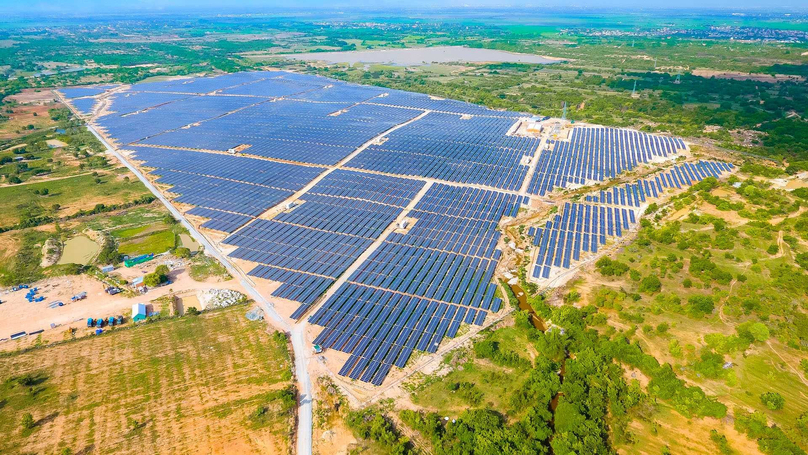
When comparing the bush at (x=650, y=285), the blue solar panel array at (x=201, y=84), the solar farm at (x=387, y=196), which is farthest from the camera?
the blue solar panel array at (x=201, y=84)

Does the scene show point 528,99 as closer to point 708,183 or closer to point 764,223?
point 708,183

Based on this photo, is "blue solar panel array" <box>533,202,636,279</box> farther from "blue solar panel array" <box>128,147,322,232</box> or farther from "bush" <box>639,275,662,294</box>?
"blue solar panel array" <box>128,147,322,232</box>

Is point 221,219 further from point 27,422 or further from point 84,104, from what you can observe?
point 84,104

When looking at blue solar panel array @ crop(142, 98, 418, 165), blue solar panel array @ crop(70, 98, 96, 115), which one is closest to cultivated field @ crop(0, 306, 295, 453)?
blue solar panel array @ crop(142, 98, 418, 165)

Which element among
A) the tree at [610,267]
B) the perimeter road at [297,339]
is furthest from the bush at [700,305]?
the perimeter road at [297,339]

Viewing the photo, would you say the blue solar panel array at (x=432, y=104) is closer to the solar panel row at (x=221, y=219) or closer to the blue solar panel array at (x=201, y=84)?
the blue solar panel array at (x=201, y=84)

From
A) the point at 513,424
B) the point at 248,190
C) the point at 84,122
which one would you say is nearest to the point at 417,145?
the point at 248,190
